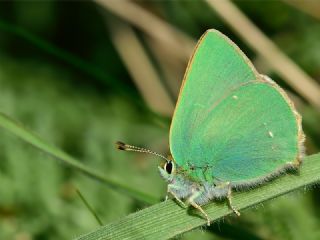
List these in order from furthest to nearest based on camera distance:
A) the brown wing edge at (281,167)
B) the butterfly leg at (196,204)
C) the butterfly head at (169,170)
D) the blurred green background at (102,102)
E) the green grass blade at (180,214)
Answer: the blurred green background at (102,102) → the butterfly head at (169,170) → the brown wing edge at (281,167) → the butterfly leg at (196,204) → the green grass blade at (180,214)

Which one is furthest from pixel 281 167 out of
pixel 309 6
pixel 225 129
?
pixel 309 6

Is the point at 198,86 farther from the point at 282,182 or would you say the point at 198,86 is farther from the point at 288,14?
the point at 288,14

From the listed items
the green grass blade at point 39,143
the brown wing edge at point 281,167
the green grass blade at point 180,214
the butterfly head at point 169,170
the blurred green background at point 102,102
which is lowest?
the green grass blade at point 180,214

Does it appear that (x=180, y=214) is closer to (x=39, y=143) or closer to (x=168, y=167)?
(x=168, y=167)

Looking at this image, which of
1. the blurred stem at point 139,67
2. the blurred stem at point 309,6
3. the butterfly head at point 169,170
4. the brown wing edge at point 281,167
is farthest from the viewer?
the blurred stem at point 139,67

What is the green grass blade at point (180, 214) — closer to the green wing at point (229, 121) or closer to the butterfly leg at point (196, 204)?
the butterfly leg at point (196, 204)

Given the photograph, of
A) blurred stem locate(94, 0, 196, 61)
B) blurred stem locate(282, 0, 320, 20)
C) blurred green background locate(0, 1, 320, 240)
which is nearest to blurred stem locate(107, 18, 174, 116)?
blurred green background locate(0, 1, 320, 240)

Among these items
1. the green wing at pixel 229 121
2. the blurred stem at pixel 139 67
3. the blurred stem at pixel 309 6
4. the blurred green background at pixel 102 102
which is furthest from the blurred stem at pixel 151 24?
the green wing at pixel 229 121

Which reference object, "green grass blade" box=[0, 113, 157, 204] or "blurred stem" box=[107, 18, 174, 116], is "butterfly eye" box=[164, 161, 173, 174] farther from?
"blurred stem" box=[107, 18, 174, 116]
